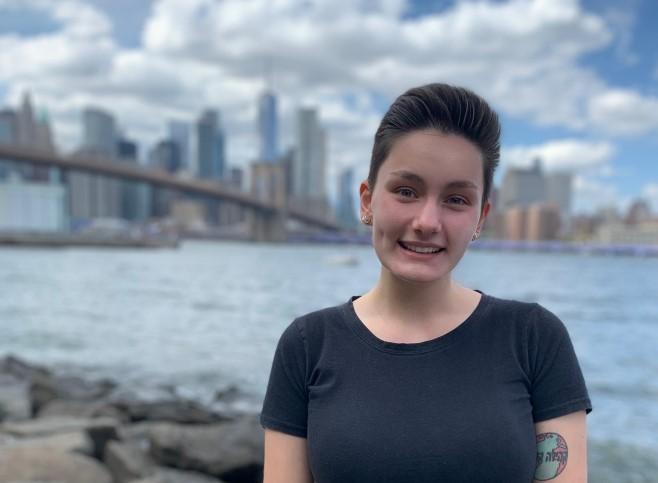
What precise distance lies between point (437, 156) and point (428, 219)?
0.30ft

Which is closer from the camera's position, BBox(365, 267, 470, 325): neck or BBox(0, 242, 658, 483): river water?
BBox(365, 267, 470, 325): neck

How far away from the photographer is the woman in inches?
32.9

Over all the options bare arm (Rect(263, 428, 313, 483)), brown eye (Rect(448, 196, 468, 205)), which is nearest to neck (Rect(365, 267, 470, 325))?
brown eye (Rect(448, 196, 468, 205))

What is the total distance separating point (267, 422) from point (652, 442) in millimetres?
6092

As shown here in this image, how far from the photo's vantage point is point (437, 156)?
881 mm

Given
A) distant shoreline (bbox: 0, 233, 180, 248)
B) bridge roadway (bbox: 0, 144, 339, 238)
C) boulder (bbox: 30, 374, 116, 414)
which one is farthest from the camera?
distant shoreline (bbox: 0, 233, 180, 248)

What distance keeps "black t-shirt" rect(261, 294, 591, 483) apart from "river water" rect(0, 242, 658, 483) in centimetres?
447

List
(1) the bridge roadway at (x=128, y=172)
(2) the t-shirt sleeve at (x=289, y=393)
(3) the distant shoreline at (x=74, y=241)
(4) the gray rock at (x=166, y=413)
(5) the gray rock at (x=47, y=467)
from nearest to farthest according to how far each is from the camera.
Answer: (2) the t-shirt sleeve at (x=289, y=393) → (5) the gray rock at (x=47, y=467) → (4) the gray rock at (x=166, y=413) → (1) the bridge roadway at (x=128, y=172) → (3) the distant shoreline at (x=74, y=241)

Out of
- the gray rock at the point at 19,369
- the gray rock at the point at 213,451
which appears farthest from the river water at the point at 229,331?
the gray rock at the point at 213,451

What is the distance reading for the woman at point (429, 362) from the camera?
0.83 m

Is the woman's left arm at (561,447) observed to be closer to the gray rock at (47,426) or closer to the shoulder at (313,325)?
the shoulder at (313,325)

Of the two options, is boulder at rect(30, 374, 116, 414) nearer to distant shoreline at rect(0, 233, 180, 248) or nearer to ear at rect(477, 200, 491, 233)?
ear at rect(477, 200, 491, 233)

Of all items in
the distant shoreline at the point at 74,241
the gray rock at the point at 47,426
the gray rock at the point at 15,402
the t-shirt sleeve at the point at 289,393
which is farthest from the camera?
the distant shoreline at the point at 74,241

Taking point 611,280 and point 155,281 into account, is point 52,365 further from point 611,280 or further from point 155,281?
point 611,280
